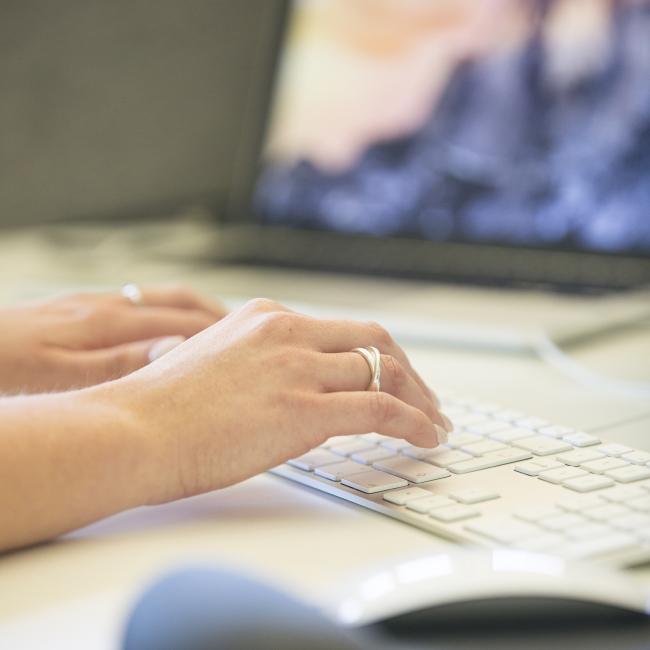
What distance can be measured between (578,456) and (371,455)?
0.11 metres

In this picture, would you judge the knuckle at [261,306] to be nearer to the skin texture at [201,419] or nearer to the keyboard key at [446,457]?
the skin texture at [201,419]

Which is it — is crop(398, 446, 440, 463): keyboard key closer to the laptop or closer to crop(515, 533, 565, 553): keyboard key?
crop(515, 533, 565, 553): keyboard key

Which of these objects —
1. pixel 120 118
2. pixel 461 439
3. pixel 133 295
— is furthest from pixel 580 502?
pixel 120 118

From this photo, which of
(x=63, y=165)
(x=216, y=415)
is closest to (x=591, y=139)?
(x=216, y=415)

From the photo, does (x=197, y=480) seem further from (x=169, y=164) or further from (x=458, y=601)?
(x=169, y=164)

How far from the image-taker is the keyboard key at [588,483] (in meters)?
0.49

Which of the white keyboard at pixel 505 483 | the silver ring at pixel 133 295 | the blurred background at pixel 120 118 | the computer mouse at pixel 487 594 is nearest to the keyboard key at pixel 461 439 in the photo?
the white keyboard at pixel 505 483

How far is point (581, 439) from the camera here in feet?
1.83

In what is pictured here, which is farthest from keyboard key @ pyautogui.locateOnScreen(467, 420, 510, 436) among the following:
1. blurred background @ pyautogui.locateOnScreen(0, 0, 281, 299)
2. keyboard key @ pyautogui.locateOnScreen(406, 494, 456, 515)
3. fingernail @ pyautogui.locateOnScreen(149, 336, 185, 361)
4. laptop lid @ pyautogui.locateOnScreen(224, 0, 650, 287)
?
A: blurred background @ pyautogui.locateOnScreen(0, 0, 281, 299)

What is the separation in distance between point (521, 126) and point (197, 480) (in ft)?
1.97

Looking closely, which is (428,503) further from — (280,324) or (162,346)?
(162,346)

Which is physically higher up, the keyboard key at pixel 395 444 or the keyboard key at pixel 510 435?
the keyboard key at pixel 510 435

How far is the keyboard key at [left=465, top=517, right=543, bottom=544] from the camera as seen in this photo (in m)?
0.44

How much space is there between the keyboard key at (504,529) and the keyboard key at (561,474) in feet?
0.19
